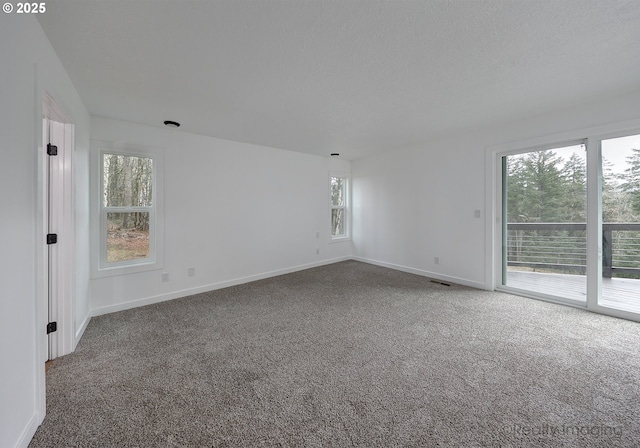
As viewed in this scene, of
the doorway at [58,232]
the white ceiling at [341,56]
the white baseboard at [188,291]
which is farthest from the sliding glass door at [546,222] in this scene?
the doorway at [58,232]

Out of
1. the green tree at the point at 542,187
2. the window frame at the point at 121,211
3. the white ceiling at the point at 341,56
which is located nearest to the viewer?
the white ceiling at the point at 341,56

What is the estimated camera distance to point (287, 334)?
2.54m

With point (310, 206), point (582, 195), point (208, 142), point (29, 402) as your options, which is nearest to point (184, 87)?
point (208, 142)

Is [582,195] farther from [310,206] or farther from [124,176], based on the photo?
[124,176]

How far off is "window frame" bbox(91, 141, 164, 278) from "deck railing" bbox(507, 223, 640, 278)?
16.4 ft

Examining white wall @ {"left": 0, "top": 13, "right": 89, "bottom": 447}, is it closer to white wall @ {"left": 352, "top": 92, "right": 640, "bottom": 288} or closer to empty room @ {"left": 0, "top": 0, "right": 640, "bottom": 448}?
empty room @ {"left": 0, "top": 0, "right": 640, "bottom": 448}

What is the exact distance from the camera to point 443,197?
436 centimetres

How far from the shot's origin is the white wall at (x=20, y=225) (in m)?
1.22

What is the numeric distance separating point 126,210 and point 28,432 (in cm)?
249

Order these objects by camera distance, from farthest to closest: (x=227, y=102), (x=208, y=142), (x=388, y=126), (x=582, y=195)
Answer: (x=208, y=142) < (x=388, y=126) < (x=582, y=195) < (x=227, y=102)

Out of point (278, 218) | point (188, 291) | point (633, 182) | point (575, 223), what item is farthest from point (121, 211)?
point (633, 182)

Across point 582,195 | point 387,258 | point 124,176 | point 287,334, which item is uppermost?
point 124,176

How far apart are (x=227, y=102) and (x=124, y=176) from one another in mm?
1775

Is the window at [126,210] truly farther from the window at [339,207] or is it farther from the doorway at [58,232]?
the window at [339,207]
